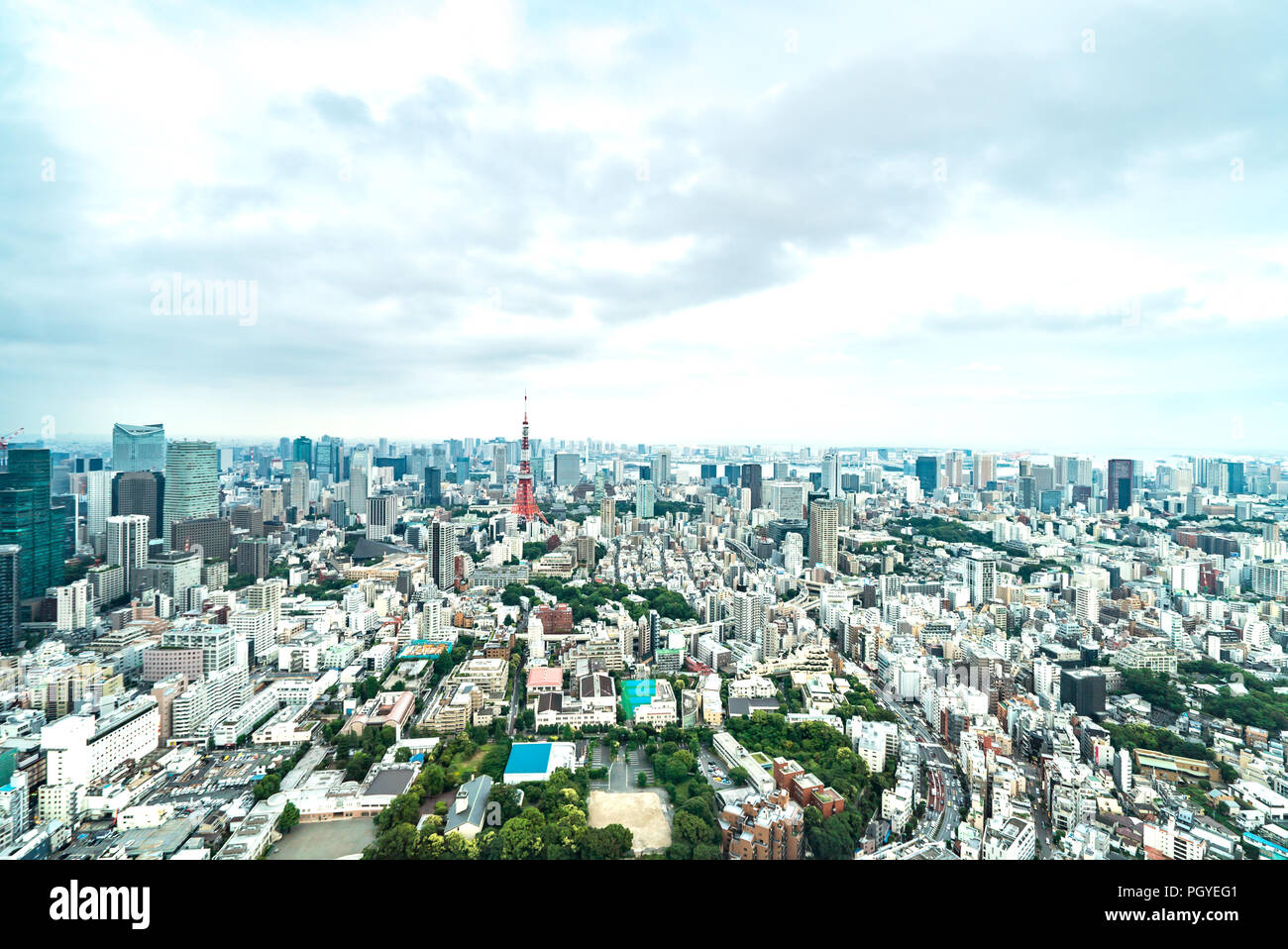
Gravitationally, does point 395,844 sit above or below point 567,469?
below

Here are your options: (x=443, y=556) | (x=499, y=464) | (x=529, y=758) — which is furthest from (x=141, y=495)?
(x=499, y=464)

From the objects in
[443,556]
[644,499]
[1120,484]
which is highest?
[1120,484]

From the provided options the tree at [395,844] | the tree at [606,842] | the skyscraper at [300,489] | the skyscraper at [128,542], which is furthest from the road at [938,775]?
the skyscraper at [300,489]

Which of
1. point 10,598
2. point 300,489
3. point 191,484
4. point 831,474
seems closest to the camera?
point 10,598

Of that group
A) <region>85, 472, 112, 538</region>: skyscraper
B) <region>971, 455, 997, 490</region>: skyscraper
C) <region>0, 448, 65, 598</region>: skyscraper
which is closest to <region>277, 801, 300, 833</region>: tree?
<region>0, 448, 65, 598</region>: skyscraper

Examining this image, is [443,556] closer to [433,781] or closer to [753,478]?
[433,781]
